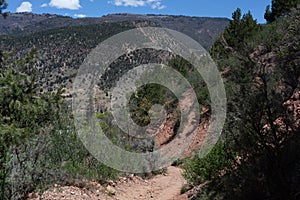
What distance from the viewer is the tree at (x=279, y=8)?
1028 inches

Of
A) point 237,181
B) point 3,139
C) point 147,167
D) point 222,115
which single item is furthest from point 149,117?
point 3,139

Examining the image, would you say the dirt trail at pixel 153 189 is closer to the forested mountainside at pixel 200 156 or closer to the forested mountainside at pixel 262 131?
the forested mountainside at pixel 200 156

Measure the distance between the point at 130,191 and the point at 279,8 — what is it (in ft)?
75.0

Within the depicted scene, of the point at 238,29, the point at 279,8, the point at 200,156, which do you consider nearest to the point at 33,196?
Answer: the point at 200,156

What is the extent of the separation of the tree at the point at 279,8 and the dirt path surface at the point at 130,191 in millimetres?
18816

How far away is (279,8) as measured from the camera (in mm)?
27469

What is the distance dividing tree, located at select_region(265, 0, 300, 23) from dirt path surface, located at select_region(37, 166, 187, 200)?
18.8 metres

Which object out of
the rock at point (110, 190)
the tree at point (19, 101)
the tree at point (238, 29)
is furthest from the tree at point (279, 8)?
the tree at point (19, 101)

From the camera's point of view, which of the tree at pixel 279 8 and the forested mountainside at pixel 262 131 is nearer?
the forested mountainside at pixel 262 131

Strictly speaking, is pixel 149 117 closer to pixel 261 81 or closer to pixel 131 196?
pixel 131 196

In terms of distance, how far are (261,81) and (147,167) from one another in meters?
7.11

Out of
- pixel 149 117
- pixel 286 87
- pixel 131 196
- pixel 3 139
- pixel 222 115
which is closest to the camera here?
pixel 3 139

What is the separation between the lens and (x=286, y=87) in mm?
6113

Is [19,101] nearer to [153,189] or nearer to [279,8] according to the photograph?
[153,189]
